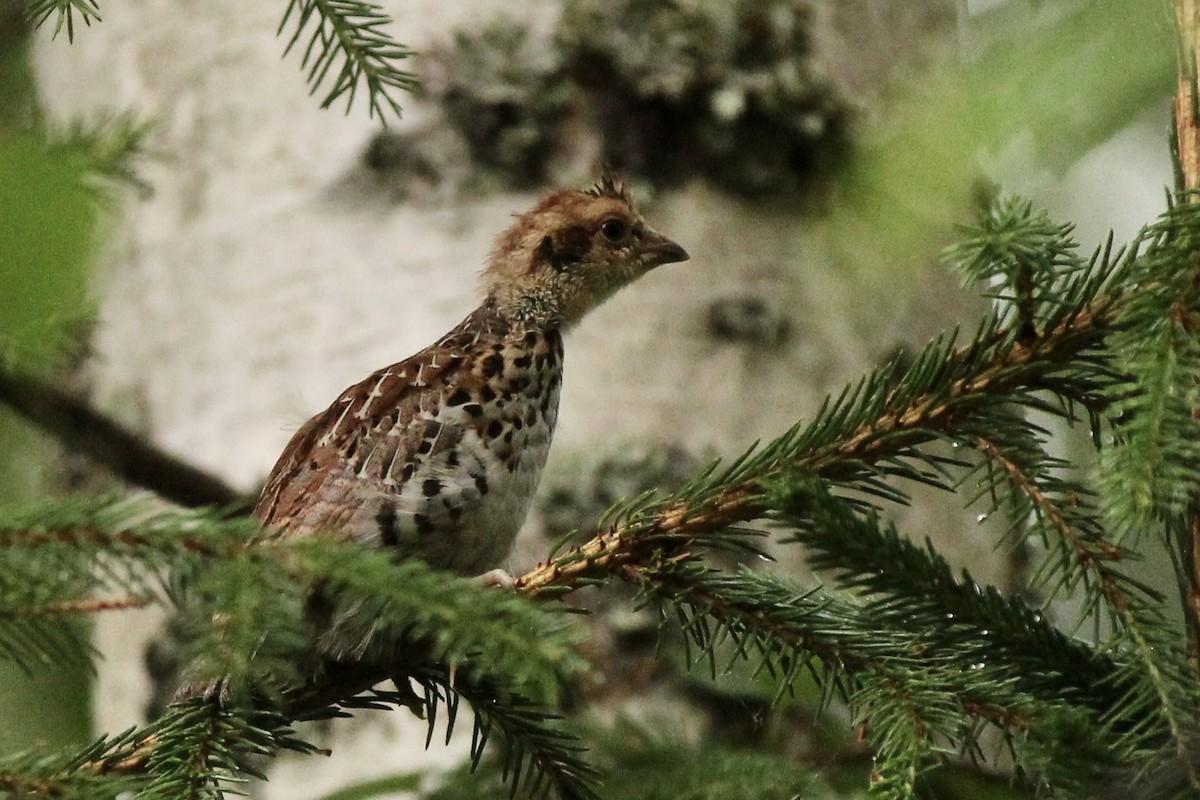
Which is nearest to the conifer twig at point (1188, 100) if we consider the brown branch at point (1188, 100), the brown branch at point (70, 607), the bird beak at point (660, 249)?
the brown branch at point (1188, 100)

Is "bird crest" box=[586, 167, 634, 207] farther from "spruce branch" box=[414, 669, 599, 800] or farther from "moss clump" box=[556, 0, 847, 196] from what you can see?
"spruce branch" box=[414, 669, 599, 800]

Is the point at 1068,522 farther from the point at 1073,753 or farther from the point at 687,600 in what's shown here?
the point at 687,600

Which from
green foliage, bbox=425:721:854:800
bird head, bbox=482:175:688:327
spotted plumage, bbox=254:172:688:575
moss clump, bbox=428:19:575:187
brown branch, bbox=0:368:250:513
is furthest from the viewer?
moss clump, bbox=428:19:575:187

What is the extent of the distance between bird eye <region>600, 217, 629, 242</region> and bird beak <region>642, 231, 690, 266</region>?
69 millimetres

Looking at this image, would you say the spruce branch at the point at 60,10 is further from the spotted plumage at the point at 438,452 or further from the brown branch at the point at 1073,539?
the brown branch at the point at 1073,539

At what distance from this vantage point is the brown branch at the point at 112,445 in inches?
135

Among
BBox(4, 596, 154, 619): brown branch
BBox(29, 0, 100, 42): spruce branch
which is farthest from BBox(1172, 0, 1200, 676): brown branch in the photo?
BBox(29, 0, 100, 42): spruce branch

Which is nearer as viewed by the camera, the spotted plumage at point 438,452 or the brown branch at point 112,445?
the spotted plumage at point 438,452

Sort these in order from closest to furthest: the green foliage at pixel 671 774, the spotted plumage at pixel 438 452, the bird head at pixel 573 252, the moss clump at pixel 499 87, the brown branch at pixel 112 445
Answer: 1. the green foliage at pixel 671 774
2. the spotted plumage at pixel 438 452
3. the brown branch at pixel 112 445
4. the bird head at pixel 573 252
5. the moss clump at pixel 499 87

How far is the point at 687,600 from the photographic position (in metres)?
2.04

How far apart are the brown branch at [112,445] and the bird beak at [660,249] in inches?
49.7

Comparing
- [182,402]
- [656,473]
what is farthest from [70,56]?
[656,473]

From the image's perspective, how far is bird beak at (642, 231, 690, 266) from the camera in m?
3.87

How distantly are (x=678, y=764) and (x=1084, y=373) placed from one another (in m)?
1.50
